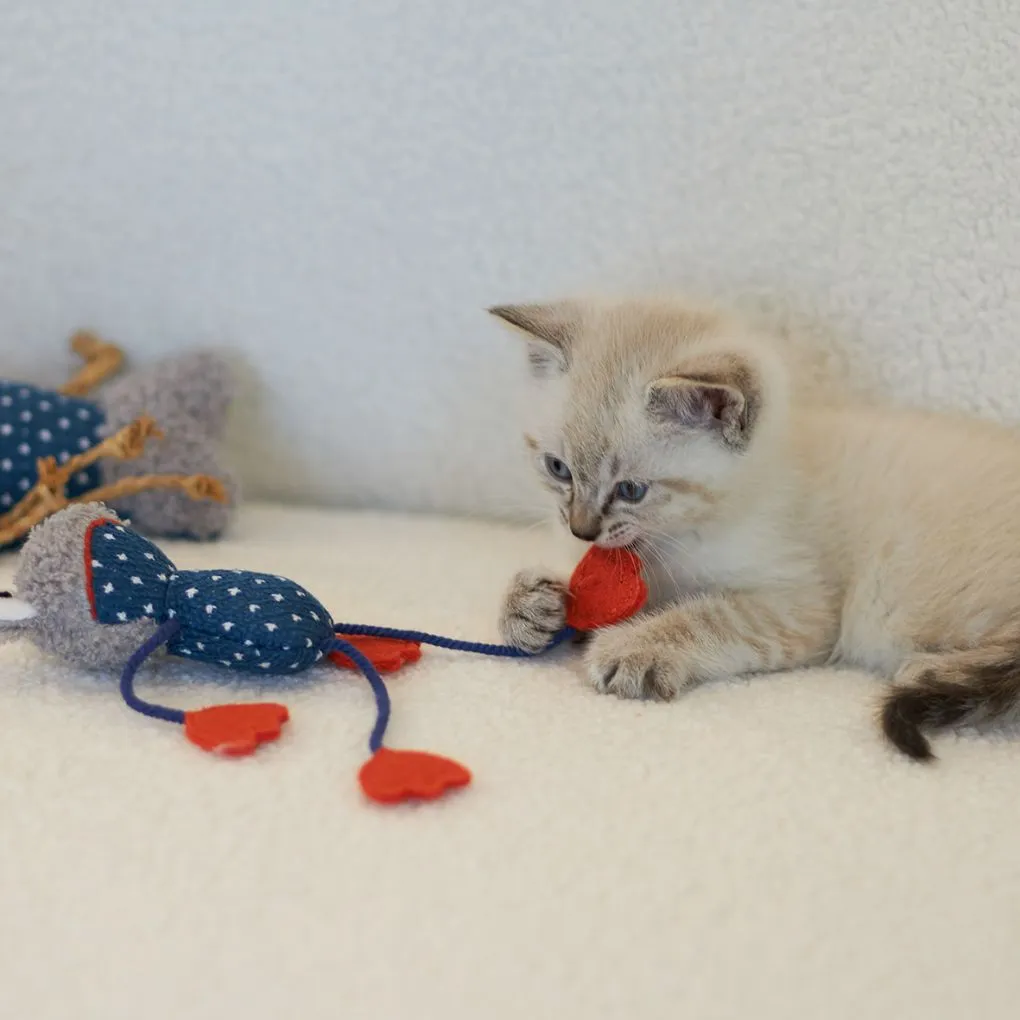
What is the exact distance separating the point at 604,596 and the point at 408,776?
18.0 inches

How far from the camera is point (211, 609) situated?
3.58ft

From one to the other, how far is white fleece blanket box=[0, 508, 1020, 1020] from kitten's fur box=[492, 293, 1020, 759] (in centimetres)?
12

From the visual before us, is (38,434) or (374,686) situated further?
(38,434)

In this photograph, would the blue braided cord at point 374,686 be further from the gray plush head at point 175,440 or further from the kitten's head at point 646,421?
the gray plush head at point 175,440

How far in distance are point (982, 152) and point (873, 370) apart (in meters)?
0.32

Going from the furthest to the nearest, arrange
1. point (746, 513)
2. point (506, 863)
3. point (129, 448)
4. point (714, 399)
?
point (129, 448)
point (746, 513)
point (714, 399)
point (506, 863)

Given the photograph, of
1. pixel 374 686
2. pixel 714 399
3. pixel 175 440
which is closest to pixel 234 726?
pixel 374 686

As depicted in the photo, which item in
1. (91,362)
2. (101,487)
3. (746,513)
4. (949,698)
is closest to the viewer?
(949,698)

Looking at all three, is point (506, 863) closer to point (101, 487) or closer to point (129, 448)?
point (129, 448)

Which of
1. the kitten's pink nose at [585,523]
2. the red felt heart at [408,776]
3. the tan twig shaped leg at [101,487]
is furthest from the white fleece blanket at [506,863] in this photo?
the tan twig shaped leg at [101,487]

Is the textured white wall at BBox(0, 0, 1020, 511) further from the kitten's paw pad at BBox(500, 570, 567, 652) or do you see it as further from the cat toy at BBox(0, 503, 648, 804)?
the cat toy at BBox(0, 503, 648, 804)

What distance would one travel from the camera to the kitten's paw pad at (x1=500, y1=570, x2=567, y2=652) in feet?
4.09

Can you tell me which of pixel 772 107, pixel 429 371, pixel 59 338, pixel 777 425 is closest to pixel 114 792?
pixel 777 425

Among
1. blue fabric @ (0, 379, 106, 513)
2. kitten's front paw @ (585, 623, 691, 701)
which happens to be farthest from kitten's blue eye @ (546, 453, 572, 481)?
blue fabric @ (0, 379, 106, 513)
